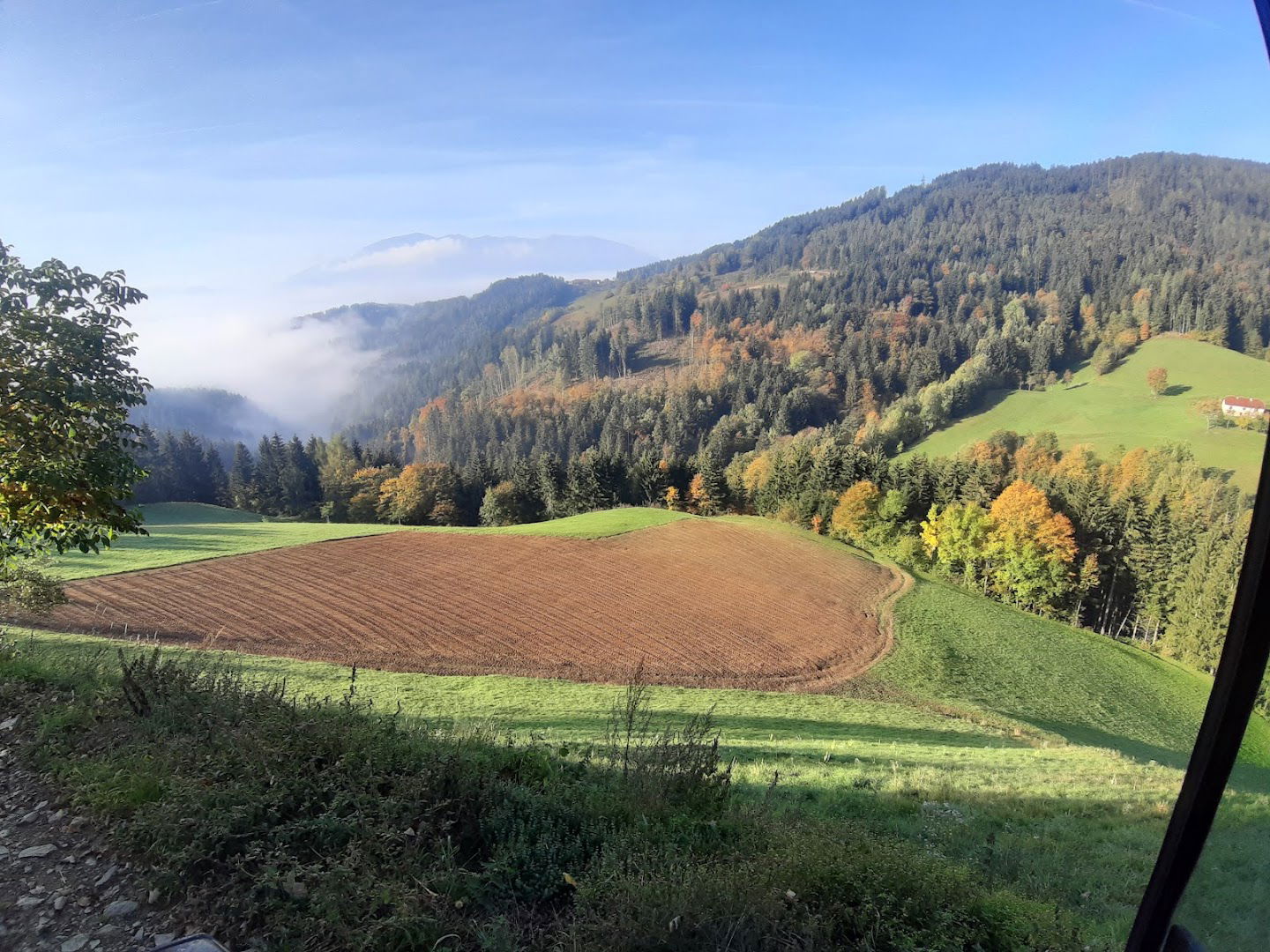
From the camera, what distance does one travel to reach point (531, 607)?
2880cm

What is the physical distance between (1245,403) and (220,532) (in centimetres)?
5011

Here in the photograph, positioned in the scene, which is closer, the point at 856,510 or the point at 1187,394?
the point at 1187,394

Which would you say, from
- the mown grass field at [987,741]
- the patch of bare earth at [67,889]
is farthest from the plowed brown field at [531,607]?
the patch of bare earth at [67,889]

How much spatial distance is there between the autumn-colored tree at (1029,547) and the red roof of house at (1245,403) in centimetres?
3937

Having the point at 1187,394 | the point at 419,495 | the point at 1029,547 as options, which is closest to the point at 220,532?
the point at 419,495

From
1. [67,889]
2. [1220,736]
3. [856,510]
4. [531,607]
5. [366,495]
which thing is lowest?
[856,510]

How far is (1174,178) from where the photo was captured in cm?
195

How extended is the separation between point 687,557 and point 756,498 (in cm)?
2665

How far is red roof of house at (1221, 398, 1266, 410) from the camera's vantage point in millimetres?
1548

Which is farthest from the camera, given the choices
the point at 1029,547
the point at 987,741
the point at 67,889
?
the point at 1029,547

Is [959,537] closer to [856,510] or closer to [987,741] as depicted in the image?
[856,510]

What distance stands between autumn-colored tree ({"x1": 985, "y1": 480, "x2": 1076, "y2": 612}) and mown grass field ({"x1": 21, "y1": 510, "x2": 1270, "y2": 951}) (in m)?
5.04

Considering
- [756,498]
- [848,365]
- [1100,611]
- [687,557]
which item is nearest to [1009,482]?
[1100,611]

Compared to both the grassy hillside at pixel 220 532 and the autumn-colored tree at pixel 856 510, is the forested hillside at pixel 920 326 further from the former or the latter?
the grassy hillside at pixel 220 532
